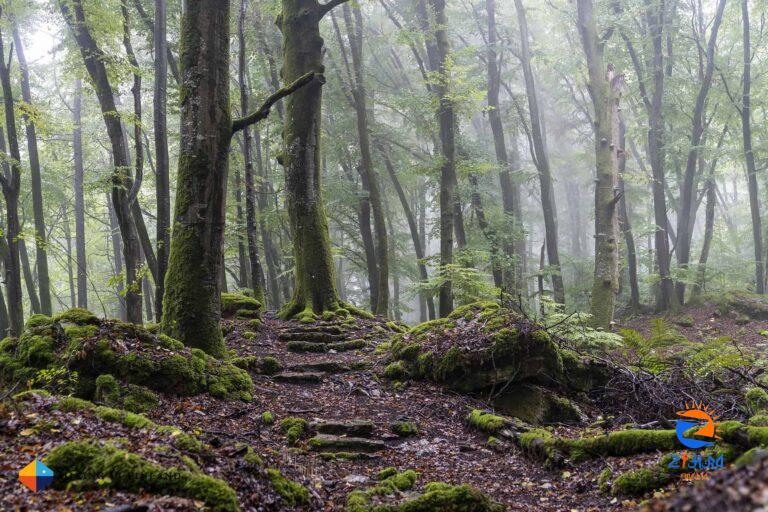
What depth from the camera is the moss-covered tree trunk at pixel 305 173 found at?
35.6ft

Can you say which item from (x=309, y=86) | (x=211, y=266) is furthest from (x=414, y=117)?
(x=211, y=266)

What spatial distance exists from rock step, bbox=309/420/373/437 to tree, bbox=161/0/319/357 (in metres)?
2.01

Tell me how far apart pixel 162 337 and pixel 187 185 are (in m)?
1.98

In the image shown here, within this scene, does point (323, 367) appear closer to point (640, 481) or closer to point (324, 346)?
point (324, 346)

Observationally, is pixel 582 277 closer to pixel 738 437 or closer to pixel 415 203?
pixel 415 203

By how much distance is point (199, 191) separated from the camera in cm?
643

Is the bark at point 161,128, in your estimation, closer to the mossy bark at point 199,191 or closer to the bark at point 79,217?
the mossy bark at point 199,191

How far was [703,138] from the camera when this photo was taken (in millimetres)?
18219

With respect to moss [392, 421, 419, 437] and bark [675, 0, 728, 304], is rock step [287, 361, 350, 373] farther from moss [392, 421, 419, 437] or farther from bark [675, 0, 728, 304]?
bark [675, 0, 728, 304]

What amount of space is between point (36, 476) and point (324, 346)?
6.37 m

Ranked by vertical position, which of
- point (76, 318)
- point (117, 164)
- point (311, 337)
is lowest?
point (311, 337)

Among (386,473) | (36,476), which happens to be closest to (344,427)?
(386,473)

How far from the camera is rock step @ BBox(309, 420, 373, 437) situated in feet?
Answer: 17.7

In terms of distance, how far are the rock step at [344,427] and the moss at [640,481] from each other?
263 centimetres
